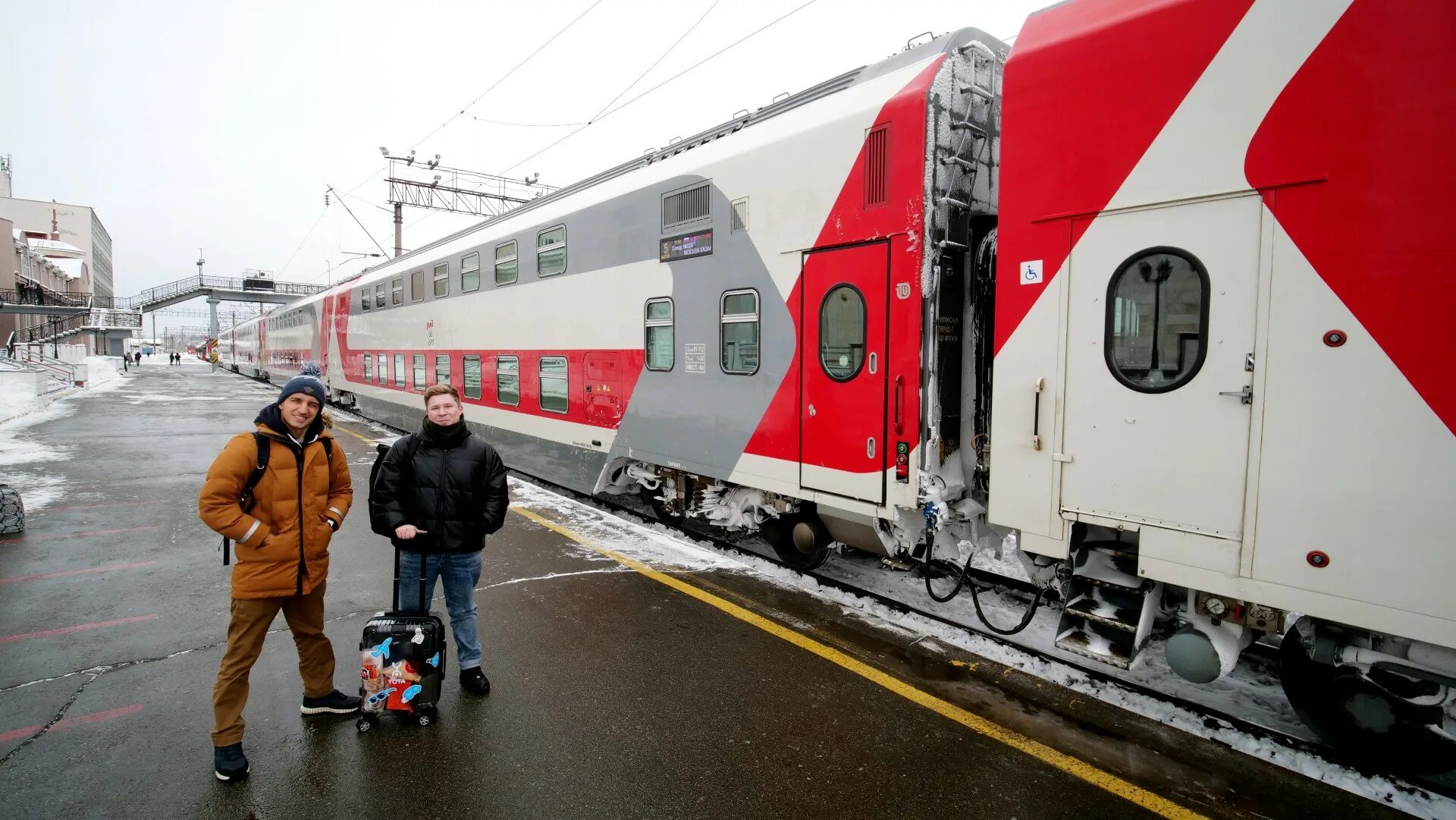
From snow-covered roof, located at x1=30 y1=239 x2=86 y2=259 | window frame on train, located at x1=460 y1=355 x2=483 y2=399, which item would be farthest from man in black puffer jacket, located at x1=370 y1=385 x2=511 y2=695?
snow-covered roof, located at x1=30 y1=239 x2=86 y2=259

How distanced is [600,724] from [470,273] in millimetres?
8804

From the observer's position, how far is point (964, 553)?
5.26 metres

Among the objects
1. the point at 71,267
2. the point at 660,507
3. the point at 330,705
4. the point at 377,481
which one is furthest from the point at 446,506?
the point at 71,267

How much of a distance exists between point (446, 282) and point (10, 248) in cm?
6245

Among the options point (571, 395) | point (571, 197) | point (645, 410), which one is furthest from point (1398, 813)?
point (571, 197)

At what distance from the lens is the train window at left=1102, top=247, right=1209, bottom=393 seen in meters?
3.51

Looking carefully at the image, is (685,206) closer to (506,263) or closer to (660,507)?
(660,507)

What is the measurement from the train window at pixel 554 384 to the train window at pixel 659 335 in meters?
1.81

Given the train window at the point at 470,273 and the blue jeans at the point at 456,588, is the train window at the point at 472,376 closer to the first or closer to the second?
the train window at the point at 470,273

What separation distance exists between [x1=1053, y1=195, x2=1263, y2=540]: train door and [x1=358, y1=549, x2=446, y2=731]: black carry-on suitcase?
3.56m

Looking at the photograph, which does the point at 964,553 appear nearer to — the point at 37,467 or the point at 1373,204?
the point at 1373,204

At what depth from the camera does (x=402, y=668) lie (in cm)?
386

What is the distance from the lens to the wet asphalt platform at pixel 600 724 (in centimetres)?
325

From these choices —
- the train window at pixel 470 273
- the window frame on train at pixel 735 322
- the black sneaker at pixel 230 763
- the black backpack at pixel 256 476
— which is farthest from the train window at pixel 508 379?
the black sneaker at pixel 230 763
